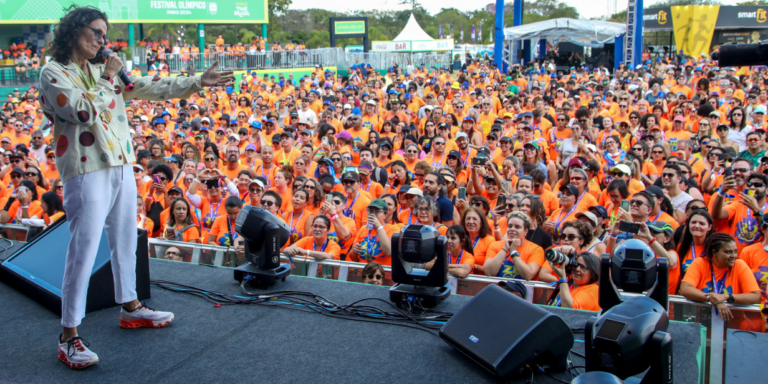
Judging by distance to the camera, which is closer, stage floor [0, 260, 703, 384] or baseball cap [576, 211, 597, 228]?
stage floor [0, 260, 703, 384]

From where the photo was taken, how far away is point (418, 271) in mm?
3205

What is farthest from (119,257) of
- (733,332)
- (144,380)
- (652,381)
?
(733,332)

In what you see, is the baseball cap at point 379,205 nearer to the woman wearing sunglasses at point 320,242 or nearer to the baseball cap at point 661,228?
the woman wearing sunglasses at point 320,242

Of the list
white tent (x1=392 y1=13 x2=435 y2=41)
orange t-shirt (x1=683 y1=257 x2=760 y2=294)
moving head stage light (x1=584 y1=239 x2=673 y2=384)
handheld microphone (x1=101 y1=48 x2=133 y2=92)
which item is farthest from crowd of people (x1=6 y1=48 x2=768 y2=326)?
white tent (x1=392 y1=13 x2=435 y2=41)

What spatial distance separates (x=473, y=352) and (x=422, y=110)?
990cm

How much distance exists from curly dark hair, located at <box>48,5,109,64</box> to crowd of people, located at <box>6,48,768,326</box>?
2256 mm

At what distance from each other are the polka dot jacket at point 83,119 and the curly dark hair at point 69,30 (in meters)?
0.05

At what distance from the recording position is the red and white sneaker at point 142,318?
113 inches

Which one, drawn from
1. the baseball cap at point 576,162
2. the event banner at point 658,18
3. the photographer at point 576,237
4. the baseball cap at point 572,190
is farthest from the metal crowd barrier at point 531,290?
the event banner at point 658,18

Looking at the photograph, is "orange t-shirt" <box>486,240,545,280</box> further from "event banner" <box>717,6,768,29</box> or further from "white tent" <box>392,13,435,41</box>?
"event banner" <box>717,6,768,29</box>

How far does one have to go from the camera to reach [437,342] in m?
2.76

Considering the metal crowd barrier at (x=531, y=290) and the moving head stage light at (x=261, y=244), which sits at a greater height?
the moving head stage light at (x=261, y=244)

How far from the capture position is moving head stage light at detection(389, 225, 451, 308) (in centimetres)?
301

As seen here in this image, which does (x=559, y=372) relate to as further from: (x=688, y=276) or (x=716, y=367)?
(x=688, y=276)
